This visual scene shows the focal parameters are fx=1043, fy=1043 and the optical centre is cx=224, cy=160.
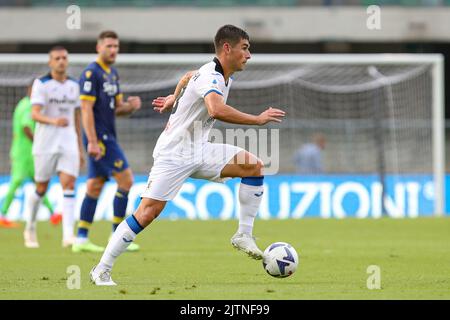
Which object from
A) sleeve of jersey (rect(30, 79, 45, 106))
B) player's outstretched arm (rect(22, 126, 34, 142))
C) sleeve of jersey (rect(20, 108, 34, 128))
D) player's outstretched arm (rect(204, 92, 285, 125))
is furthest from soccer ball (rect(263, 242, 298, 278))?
sleeve of jersey (rect(20, 108, 34, 128))

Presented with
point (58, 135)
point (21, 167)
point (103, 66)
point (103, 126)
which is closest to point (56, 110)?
point (58, 135)

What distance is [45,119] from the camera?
12.5 meters

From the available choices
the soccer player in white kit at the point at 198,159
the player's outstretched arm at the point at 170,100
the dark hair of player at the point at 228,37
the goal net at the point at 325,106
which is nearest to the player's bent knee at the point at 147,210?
the soccer player in white kit at the point at 198,159

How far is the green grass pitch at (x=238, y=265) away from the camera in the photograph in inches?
297

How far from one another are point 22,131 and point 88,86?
14.6 ft

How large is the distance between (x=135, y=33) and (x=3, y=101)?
31.3 feet

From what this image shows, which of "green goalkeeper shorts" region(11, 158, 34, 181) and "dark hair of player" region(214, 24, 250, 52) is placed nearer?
"dark hair of player" region(214, 24, 250, 52)

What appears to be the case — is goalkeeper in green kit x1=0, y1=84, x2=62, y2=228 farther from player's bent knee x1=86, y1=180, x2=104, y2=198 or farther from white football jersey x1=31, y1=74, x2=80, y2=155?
player's bent knee x1=86, y1=180, x2=104, y2=198

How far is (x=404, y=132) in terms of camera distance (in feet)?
77.6

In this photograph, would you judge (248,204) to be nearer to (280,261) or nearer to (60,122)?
(280,261)

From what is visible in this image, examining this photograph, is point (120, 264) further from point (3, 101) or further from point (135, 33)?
point (135, 33)

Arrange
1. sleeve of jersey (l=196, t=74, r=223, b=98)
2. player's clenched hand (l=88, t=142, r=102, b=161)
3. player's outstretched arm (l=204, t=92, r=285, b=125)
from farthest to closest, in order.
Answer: player's clenched hand (l=88, t=142, r=102, b=161), sleeve of jersey (l=196, t=74, r=223, b=98), player's outstretched arm (l=204, t=92, r=285, b=125)

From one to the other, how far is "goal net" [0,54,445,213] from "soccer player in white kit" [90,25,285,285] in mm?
13294

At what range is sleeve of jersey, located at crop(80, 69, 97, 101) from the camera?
470 inches
